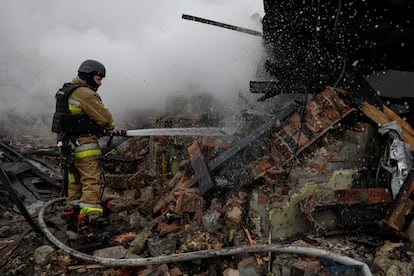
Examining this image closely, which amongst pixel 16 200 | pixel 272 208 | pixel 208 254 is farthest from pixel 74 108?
pixel 272 208

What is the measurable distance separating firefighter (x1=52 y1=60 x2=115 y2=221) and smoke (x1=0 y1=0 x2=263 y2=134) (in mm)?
2462

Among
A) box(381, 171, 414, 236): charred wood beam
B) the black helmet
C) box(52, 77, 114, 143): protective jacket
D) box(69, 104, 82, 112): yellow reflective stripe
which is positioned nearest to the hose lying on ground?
box(381, 171, 414, 236): charred wood beam

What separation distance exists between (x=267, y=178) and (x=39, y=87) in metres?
7.07

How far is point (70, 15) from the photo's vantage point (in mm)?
9883

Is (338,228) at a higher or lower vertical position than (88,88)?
lower

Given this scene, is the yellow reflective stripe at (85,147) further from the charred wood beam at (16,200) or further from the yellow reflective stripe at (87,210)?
the charred wood beam at (16,200)

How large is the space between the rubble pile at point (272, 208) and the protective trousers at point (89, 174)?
0.43 metres

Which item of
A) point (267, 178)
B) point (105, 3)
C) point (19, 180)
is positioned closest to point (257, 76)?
point (267, 178)

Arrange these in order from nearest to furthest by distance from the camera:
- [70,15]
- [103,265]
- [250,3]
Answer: [103,265]
[250,3]
[70,15]

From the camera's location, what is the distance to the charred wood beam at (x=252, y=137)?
3861 millimetres

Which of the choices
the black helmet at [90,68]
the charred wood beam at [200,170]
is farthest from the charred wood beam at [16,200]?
the charred wood beam at [200,170]

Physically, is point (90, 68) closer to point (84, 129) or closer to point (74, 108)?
point (74, 108)

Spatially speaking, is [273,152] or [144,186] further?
[144,186]

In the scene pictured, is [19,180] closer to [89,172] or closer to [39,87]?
[89,172]
